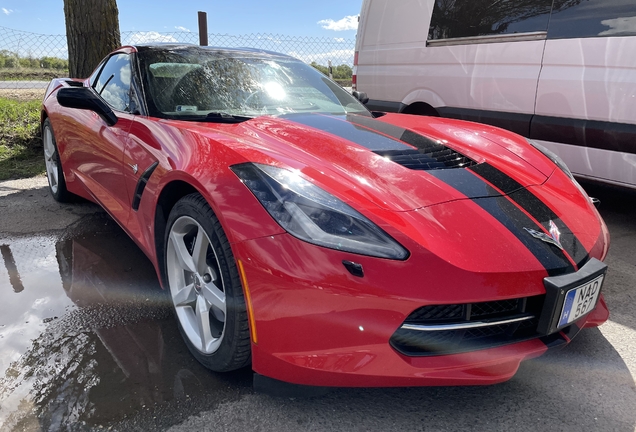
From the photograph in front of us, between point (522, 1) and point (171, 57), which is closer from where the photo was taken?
point (171, 57)

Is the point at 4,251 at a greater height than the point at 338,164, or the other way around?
the point at 338,164

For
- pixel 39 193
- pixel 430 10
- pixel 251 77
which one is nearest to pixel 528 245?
pixel 251 77

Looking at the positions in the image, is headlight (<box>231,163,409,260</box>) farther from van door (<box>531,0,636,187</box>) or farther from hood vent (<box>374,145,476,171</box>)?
van door (<box>531,0,636,187</box>)

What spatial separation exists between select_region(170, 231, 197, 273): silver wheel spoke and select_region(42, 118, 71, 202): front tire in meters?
2.27

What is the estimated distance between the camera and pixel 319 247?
140 cm

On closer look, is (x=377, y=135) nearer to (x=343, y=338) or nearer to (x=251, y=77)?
(x=251, y=77)

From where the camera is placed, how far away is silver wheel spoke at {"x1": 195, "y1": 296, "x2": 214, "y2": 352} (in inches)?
72.1

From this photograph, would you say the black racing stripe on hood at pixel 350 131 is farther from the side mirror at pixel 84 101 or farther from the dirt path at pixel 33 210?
the dirt path at pixel 33 210

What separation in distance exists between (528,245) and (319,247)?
Answer: 701 mm

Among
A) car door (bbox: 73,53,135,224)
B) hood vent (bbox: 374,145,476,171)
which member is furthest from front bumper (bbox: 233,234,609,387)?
car door (bbox: 73,53,135,224)

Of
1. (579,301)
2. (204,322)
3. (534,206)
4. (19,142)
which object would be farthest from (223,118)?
(19,142)

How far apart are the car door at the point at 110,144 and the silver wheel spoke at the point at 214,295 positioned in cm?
86

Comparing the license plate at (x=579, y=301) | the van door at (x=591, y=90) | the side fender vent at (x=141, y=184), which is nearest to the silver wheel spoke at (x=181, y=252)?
the side fender vent at (x=141, y=184)

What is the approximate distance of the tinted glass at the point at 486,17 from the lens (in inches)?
150
